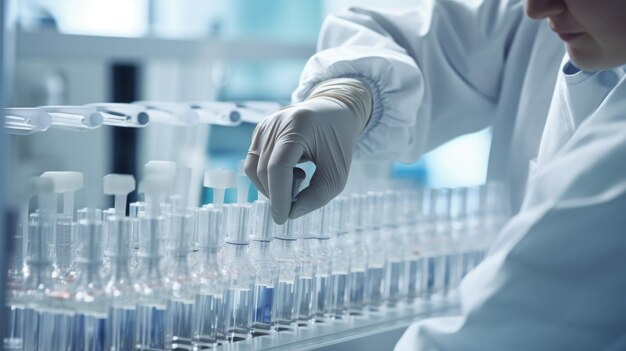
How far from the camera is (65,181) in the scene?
→ 1.13 metres

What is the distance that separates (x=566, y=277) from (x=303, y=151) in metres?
0.44

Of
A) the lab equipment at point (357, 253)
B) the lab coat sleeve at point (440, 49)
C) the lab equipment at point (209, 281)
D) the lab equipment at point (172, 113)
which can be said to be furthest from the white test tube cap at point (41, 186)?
the lab coat sleeve at point (440, 49)

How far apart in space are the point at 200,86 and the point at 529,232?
2725 millimetres

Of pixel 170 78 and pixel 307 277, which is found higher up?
pixel 170 78

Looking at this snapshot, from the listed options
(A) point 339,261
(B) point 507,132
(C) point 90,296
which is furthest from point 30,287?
(B) point 507,132

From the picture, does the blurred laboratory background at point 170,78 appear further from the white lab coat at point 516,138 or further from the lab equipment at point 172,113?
the lab equipment at point 172,113

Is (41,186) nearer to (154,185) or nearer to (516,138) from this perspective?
(154,185)

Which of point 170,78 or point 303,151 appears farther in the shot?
point 170,78

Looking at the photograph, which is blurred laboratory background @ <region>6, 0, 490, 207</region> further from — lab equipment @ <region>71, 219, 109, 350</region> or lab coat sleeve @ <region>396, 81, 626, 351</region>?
lab coat sleeve @ <region>396, 81, 626, 351</region>

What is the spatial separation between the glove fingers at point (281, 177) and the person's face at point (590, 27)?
1.31ft

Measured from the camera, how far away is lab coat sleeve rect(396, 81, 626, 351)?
0.98 m

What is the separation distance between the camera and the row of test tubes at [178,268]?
1.08 metres

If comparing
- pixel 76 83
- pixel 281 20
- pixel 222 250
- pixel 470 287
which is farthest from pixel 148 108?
pixel 281 20

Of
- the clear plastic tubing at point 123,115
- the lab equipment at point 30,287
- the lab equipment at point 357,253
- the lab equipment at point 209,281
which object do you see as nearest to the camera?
the lab equipment at point 30,287
